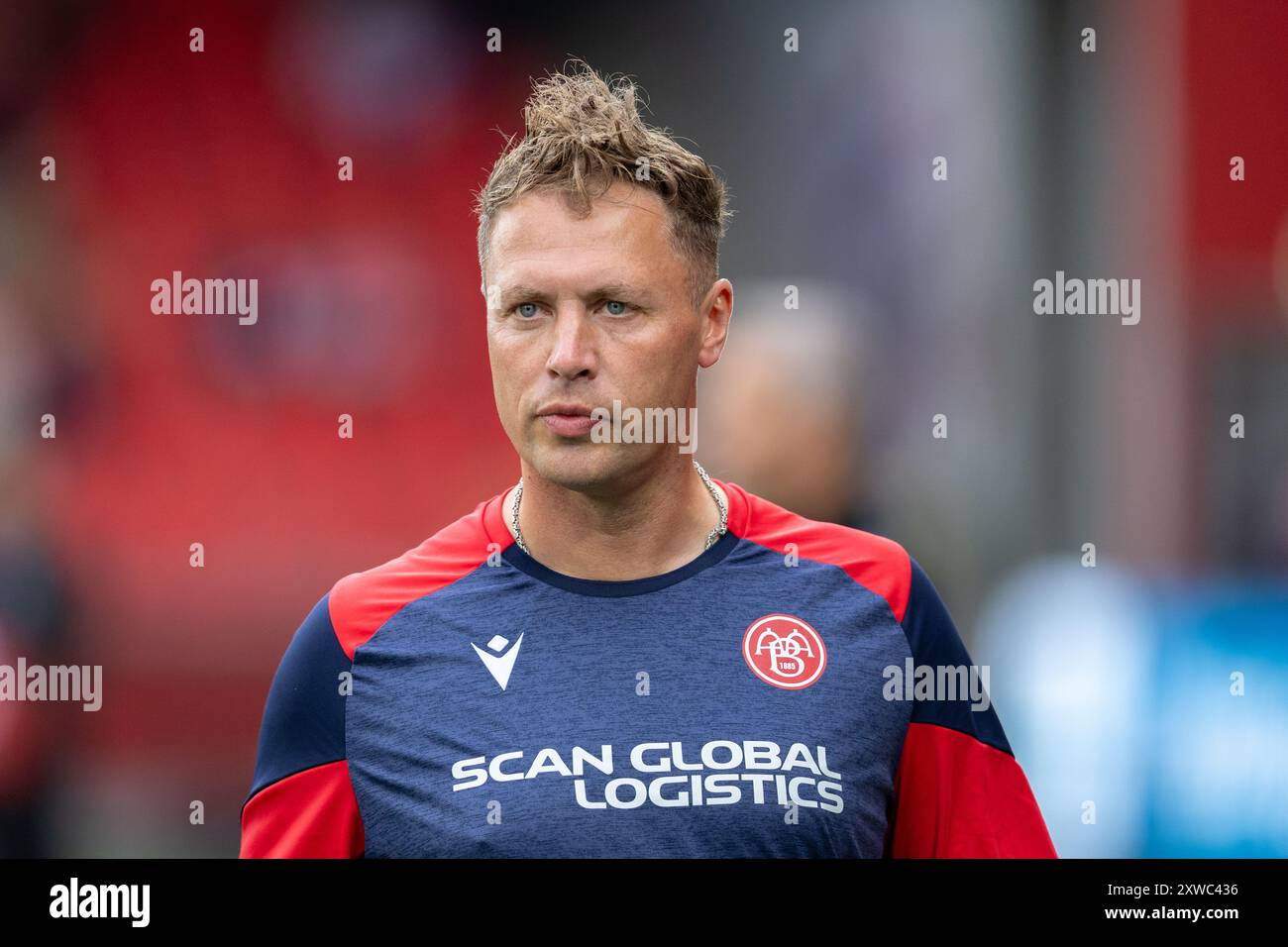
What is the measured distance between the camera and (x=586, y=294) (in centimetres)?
250

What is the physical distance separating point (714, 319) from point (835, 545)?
0.51 m

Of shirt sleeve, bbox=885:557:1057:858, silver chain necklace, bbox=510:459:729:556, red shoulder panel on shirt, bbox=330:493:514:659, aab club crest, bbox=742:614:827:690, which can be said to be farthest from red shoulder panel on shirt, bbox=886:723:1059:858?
red shoulder panel on shirt, bbox=330:493:514:659

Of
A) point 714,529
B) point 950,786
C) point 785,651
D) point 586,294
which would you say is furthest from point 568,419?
point 950,786

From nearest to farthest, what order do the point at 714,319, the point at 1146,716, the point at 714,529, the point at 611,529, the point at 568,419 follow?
the point at 568,419 → the point at 611,529 → the point at 714,529 → the point at 714,319 → the point at 1146,716

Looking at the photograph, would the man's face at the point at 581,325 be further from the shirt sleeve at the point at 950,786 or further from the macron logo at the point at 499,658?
the shirt sleeve at the point at 950,786

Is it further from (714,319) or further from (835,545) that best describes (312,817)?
(714,319)

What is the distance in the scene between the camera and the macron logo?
2475 millimetres

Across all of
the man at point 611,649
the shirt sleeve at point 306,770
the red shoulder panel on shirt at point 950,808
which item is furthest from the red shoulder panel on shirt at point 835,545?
the shirt sleeve at point 306,770

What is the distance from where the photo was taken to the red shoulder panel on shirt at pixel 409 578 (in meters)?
2.59

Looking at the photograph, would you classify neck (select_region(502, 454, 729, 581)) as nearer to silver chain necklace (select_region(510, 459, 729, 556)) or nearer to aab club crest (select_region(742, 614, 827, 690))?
silver chain necklace (select_region(510, 459, 729, 556))

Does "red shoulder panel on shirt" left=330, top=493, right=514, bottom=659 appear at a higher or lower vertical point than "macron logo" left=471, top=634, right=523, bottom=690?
higher

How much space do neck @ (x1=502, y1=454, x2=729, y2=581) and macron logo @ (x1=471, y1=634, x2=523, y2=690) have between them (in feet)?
0.58

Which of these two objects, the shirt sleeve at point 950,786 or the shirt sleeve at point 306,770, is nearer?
the shirt sleeve at point 306,770

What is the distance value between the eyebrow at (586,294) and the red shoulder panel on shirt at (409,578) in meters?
0.45
